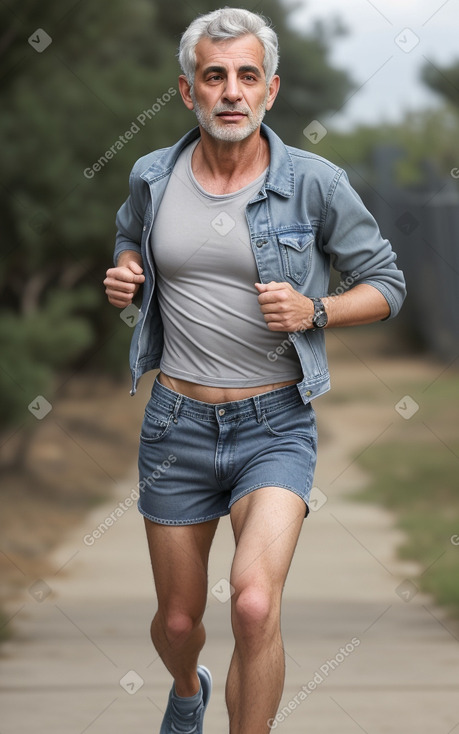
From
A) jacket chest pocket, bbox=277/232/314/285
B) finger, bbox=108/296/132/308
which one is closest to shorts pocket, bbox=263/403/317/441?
jacket chest pocket, bbox=277/232/314/285

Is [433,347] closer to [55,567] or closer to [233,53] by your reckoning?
[55,567]

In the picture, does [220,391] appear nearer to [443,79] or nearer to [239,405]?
[239,405]

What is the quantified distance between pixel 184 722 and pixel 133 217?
1463 mm

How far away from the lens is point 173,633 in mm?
3592

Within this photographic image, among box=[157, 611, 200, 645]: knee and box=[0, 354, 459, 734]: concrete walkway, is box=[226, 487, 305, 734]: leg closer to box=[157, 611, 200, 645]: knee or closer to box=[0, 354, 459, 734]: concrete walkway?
box=[157, 611, 200, 645]: knee

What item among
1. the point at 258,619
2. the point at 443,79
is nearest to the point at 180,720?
the point at 258,619

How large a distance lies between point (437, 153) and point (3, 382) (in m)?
23.0

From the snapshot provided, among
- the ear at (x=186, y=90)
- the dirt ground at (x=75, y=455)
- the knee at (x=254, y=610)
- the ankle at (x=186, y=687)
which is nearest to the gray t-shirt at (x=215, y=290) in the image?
the ear at (x=186, y=90)

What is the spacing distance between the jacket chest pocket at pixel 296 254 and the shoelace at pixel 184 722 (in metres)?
1.32

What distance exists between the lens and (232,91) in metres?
3.29

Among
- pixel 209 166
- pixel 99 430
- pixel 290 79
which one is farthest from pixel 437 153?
pixel 209 166

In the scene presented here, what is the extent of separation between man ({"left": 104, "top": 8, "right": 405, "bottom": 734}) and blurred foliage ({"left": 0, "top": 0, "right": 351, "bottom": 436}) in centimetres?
378

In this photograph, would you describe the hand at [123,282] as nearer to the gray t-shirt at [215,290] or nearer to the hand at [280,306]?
the gray t-shirt at [215,290]

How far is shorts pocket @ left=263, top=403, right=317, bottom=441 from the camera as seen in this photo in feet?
11.1
